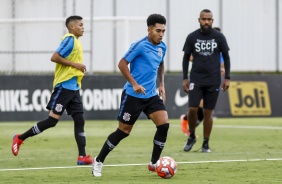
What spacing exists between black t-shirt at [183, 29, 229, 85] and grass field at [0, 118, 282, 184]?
1.27m

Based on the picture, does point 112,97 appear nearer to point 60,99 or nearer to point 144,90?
point 60,99

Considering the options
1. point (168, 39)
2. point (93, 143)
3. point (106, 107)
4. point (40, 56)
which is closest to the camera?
point (93, 143)

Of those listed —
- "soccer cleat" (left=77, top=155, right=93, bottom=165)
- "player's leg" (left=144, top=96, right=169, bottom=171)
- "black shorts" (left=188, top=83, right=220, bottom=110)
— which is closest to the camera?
"player's leg" (left=144, top=96, right=169, bottom=171)

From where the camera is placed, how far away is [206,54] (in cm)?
1692

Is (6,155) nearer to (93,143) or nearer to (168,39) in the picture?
(93,143)

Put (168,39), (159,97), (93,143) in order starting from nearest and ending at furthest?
1. (159,97)
2. (93,143)
3. (168,39)

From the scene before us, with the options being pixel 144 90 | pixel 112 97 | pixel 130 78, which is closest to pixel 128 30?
pixel 112 97

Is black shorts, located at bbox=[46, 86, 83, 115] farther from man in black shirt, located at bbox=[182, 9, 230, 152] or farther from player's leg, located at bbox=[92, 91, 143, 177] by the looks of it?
man in black shirt, located at bbox=[182, 9, 230, 152]

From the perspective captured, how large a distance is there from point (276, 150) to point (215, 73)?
169cm

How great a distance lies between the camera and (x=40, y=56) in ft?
93.2

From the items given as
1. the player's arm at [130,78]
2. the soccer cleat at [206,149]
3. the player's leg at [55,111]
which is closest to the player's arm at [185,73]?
the soccer cleat at [206,149]

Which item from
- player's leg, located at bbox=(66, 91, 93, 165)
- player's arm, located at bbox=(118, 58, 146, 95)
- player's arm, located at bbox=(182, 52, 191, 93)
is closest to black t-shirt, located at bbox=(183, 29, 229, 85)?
player's arm, located at bbox=(182, 52, 191, 93)

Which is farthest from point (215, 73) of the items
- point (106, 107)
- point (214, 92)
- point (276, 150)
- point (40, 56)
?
point (40, 56)

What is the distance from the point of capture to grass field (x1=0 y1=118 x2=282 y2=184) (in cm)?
1262
